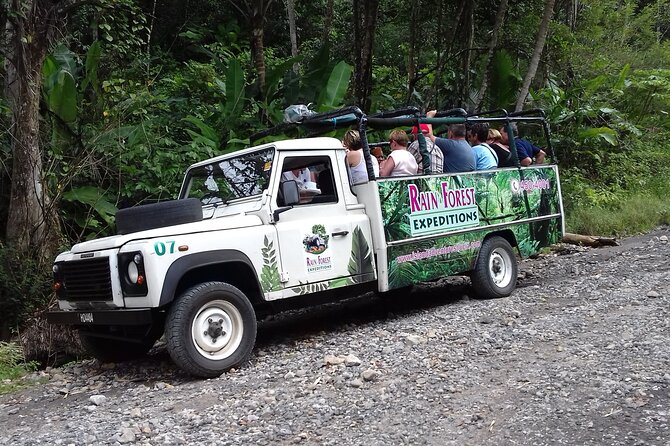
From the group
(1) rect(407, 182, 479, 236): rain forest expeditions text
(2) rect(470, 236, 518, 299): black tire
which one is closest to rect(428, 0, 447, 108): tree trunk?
(2) rect(470, 236, 518, 299): black tire

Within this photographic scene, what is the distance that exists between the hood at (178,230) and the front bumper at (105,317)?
1.76 ft

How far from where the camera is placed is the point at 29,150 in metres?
8.09

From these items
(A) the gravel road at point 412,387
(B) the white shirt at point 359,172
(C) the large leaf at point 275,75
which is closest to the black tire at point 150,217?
(A) the gravel road at point 412,387

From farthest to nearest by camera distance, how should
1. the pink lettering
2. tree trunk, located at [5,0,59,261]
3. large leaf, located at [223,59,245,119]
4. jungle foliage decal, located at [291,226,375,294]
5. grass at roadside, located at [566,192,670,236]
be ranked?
grass at roadside, located at [566,192,670,236] < large leaf, located at [223,59,245,119] < tree trunk, located at [5,0,59,261] < the pink lettering < jungle foliage decal, located at [291,226,375,294]

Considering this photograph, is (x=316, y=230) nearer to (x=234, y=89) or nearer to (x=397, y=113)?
(x=397, y=113)

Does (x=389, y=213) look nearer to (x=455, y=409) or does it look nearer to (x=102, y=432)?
(x=455, y=409)

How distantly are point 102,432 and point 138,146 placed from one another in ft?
19.7

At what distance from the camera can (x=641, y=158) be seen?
1662cm

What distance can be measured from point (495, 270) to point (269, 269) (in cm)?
345

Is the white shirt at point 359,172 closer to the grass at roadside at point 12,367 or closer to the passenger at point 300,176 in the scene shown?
the passenger at point 300,176

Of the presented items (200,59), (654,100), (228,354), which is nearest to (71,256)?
(228,354)

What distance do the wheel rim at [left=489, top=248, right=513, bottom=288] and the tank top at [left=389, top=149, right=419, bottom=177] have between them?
1.61 m

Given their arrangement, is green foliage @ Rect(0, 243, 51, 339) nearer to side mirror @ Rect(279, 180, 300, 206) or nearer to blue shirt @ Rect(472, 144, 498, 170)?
side mirror @ Rect(279, 180, 300, 206)

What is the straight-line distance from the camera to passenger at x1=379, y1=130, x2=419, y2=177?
23.1 feet
